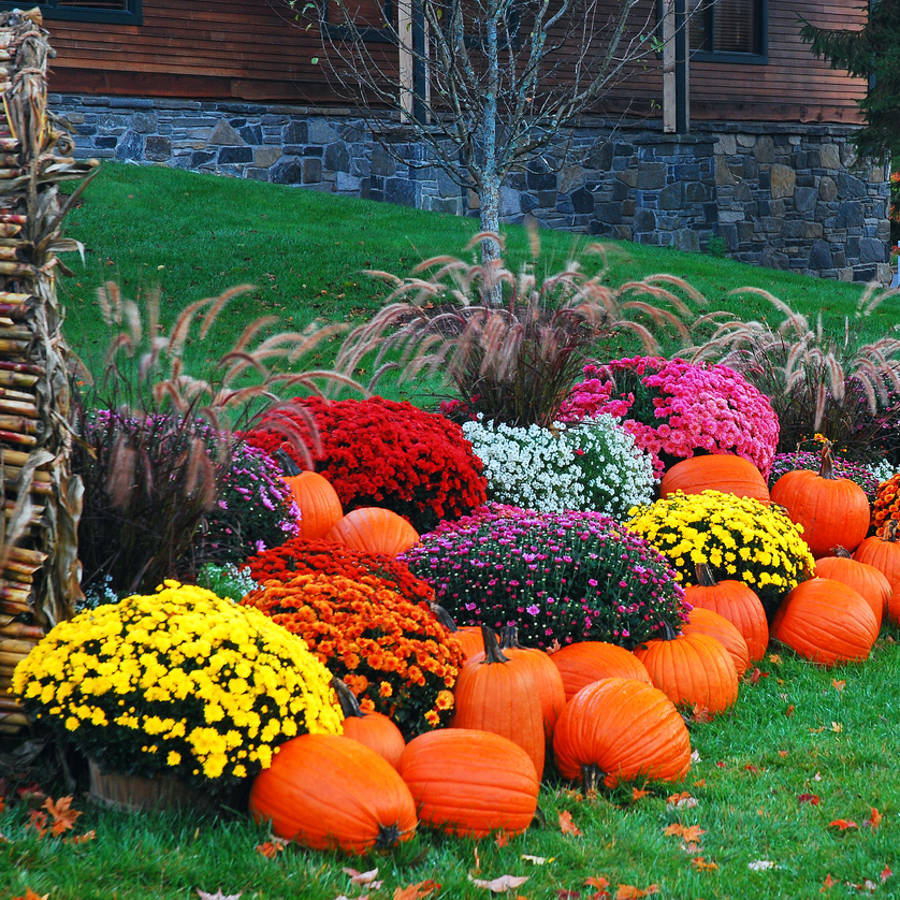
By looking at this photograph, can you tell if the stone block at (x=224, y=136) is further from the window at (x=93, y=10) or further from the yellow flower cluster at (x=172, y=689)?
the yellow flower cluster at (x=172, y=689)

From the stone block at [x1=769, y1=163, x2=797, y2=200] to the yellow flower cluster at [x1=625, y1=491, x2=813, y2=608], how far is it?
16834 millimetres

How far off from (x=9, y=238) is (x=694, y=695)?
3.29 metres

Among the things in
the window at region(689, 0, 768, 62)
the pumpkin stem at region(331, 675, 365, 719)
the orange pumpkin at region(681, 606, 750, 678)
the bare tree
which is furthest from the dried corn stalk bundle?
the window at region(689, 0, 768, 62)

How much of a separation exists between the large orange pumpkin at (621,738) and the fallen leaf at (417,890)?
1.12m

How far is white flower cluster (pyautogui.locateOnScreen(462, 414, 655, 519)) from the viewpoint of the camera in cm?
705

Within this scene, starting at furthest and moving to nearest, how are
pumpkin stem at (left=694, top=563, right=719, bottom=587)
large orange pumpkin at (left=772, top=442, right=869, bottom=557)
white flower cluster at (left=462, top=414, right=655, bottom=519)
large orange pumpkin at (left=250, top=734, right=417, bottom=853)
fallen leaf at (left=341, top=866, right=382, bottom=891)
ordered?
large orange pumpkin at (left=772, top=442, right=869, bottom=557) < white flower cluster at (left=462, top=414, right=655, bottom=519) < pumpkin stem at (left=694, top=563, right=719, bottom=587) < large orange pumpkin at (left=250, top=734, right=417, bottom=853) < fallen leaf at (left=341, top=866, right=382, bottom=891)

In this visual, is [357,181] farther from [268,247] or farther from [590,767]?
[590,767]

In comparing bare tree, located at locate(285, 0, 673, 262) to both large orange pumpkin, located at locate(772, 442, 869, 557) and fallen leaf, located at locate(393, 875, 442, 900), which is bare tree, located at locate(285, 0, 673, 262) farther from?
fallen leaf, located at locate(393, 875, 442, 900)

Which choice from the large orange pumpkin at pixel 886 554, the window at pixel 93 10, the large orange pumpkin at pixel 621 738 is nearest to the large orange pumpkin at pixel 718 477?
the large orange pumpkin at pixel 886 554

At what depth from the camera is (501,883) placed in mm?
3318

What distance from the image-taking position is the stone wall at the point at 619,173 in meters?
17.6

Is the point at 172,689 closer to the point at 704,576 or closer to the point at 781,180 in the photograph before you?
the point at 704,576

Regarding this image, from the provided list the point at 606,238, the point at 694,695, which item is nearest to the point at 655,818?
the point at 694,695

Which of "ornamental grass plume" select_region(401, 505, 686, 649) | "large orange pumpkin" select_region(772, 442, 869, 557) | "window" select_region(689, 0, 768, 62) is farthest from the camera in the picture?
"window" select_region(689, 0, 768, 62)
